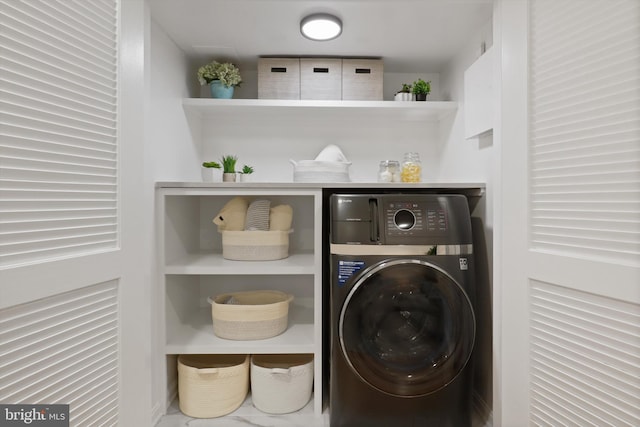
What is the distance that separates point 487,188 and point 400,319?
74cm

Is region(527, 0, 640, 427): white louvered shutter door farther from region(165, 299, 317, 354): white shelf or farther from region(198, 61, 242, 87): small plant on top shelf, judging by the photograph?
region(198, 61, 242, 87): small plant on top shelf

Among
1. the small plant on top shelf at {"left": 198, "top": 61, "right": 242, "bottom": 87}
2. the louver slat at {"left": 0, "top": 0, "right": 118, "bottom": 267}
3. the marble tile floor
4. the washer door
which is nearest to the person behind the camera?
the louver slat at {"left": 0, "top": 0, "right": 118, "bottom": 267}

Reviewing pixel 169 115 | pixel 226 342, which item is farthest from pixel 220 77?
pixel 226 342

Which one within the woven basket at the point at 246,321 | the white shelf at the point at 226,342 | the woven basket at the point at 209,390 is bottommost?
the woven basket at the point at 209,390

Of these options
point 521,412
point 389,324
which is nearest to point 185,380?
point 389,324

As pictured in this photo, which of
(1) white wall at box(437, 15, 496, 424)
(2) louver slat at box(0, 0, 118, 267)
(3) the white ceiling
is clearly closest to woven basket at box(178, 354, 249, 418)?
(2) louver slat at box(0, 0, 118, 267)

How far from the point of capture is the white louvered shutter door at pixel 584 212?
0.89 metres

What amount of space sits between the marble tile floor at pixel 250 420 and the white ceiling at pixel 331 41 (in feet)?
6.17

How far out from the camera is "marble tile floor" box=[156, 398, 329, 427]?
1588 millimetres

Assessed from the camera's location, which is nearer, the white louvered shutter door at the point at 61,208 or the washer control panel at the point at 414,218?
the white louvered shutter door at the point at 61,208

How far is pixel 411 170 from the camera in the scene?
6.32 feet

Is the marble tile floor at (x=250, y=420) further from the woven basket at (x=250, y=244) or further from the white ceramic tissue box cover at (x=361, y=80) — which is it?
the white ceramic tissue box cover at (x=361, y=80)

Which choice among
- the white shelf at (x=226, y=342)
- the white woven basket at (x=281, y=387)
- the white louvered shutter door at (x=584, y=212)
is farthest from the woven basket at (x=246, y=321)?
the white louvered shutter door at (x=584, y=212)

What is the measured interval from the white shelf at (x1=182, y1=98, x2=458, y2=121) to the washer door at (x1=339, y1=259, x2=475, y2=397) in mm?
977
